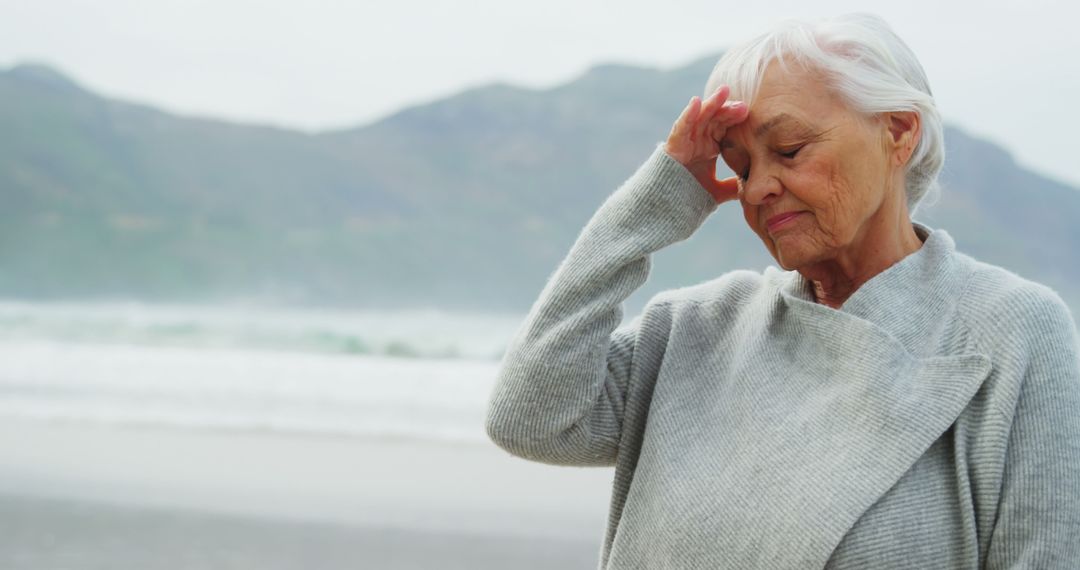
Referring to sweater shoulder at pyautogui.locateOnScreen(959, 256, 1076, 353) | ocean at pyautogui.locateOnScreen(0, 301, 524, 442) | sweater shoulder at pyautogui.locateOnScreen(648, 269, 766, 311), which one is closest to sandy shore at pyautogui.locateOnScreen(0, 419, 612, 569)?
ocean at pyautogui.locateOnScreen(0, 301, 524, 442)

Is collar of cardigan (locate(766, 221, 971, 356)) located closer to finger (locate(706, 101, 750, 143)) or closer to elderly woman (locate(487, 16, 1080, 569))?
elderly woman (locate(487, 16, 1080, 569))

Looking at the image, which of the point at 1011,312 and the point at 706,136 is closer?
the point at 1011,312

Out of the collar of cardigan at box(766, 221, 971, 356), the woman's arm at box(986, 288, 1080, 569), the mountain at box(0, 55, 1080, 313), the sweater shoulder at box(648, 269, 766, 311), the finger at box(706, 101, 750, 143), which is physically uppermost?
the mountain at box(0, 55, 1080, 313)

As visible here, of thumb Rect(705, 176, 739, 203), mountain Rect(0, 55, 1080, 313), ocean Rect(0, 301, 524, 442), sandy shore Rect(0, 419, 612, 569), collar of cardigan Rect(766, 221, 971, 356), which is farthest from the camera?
mountain Rect(0, 55, 1080, 313)

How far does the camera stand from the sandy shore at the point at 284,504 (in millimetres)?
3611

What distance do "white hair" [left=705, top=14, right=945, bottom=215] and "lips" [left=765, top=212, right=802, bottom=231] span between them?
0.43 ft

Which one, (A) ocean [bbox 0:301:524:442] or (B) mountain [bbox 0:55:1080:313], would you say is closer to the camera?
(A) ocean [bbox 0:301:524:442]

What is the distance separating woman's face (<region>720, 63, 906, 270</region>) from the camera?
1.22m

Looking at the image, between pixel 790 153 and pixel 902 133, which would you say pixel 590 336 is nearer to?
pixel 790 153

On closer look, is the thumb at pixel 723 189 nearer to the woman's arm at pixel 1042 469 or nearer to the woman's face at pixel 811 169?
the woman's face at pixel 811 169

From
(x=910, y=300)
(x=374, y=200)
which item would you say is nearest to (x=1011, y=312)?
(x=910, y=300)

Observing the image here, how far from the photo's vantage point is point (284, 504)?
4.22 metres

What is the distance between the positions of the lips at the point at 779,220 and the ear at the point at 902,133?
0.13 m

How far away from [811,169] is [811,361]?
8.3 inches
